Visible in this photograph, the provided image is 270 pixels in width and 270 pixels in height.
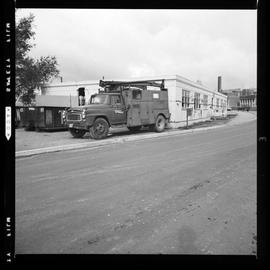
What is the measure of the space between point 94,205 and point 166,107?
14545 millimetres

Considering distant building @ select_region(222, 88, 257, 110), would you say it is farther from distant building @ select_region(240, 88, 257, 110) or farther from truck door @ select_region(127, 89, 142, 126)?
truck door @ select_region(127, 89, 142, 126)

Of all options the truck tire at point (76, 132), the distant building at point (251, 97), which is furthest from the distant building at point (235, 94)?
the truck tire at point (76, 132)

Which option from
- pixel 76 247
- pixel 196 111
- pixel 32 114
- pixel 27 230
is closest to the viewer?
pixel 76 247

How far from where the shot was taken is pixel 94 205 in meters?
4.25

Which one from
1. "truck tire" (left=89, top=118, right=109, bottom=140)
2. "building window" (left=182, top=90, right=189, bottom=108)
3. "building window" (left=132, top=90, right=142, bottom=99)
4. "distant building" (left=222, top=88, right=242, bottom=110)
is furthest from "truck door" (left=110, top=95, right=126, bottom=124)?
"building window" (left=182, top=90, right=189, bottom=108)

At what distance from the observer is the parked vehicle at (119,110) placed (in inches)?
530

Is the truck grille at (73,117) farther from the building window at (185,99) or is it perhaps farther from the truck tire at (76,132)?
the building window at (185,99)

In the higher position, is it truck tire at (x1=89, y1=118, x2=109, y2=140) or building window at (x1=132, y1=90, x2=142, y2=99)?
building window at (x1=132, y1=90, x2=142, y2=99)

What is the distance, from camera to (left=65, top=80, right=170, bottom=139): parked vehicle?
530 inches

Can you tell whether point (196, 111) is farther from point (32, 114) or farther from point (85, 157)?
point (85, 157)

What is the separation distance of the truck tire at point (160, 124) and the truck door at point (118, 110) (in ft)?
9.91

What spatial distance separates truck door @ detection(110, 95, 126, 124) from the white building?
629 centimetres
